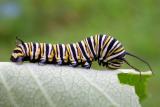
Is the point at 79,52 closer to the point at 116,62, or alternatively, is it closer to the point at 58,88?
the point at 116,62

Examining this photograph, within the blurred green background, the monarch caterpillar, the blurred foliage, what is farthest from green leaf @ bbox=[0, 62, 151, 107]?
the blurred green background

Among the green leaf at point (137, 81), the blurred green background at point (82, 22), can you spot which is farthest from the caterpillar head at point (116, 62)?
the blurred green background at point (82, 22)

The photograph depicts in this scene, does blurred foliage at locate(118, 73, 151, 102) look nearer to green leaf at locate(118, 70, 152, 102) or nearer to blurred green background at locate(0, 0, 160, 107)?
green leaf at locate(118, 70, 152, 102)

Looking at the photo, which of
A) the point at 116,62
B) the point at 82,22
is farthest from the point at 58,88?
the point at 82,22

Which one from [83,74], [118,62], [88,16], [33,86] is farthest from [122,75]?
[88,16]

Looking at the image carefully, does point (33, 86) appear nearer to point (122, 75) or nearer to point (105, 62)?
point (122, 75)

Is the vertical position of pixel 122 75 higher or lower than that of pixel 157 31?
lower
